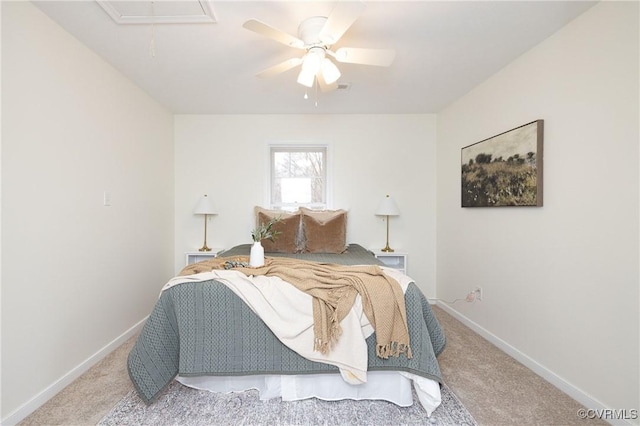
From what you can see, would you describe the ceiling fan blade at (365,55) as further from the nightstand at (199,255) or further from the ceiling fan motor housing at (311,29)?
the nightstand at (199,255)

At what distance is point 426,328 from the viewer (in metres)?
1.66

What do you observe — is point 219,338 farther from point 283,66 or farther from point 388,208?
point 388,208

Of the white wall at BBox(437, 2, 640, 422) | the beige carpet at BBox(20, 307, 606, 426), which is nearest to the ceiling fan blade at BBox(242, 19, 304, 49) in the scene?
the white wall at BBox(437, 2, 640, 422)

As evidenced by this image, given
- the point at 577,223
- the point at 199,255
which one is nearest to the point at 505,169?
the point at 577,223

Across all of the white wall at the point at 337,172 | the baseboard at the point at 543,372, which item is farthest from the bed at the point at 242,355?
the white wall at the point at 337,172

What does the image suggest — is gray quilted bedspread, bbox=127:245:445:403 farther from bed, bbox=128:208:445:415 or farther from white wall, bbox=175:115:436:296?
white wall, bbox=175:115:436:296

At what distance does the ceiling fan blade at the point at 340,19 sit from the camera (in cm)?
131

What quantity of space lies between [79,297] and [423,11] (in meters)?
2.97

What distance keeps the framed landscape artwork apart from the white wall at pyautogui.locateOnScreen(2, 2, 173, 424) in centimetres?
326

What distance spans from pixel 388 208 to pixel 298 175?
122 centimetres

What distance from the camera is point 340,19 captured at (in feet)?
4.72

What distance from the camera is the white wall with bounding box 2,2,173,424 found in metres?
1.54

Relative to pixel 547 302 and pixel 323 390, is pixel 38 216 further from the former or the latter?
pixel 547 302

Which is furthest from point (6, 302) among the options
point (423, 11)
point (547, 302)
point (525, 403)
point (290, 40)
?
point (547, 302)
